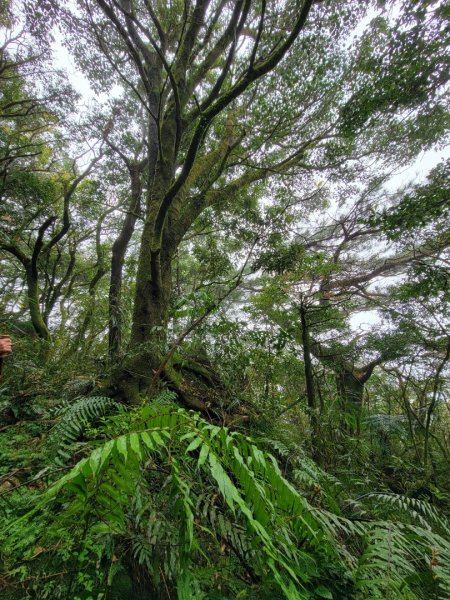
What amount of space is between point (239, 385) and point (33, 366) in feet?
8.01

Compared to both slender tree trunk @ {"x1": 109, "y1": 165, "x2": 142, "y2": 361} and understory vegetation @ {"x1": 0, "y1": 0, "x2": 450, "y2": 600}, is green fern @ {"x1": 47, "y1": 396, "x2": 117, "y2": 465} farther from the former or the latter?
slender tree trunk @ {"x1": 109, "y1": 165, "x2": 142, "y2": 361}

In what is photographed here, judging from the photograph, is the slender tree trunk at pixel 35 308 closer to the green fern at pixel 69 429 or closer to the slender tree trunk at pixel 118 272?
the slender tree trunk at pixel 118 272

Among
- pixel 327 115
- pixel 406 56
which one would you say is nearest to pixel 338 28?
pixel 406 56

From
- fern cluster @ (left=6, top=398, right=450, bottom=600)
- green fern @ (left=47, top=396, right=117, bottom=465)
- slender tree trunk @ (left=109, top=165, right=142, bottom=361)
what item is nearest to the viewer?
fern cluster @ (left=6, top=398, right=450, bottom=600)

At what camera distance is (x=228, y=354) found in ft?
11.2

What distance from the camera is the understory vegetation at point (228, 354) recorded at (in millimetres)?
1054

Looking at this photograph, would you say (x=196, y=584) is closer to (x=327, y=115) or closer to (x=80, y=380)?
(x=80, y=380)

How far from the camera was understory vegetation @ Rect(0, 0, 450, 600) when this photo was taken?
105 centimetres

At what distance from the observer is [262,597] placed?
39.1 inches

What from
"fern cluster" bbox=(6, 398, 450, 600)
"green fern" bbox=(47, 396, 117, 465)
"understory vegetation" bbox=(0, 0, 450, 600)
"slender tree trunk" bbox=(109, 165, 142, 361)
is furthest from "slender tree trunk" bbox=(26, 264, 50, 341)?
"fern cluster" bbox=(6, 398, 450, 600)

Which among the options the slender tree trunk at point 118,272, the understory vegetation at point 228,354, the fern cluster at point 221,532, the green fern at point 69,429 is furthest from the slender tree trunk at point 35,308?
the fern cluster at point 221,532

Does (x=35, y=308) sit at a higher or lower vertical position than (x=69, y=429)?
higher

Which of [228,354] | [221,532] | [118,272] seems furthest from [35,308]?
[221,532]

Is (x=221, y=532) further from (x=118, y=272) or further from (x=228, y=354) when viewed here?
(x=118, y=272)
